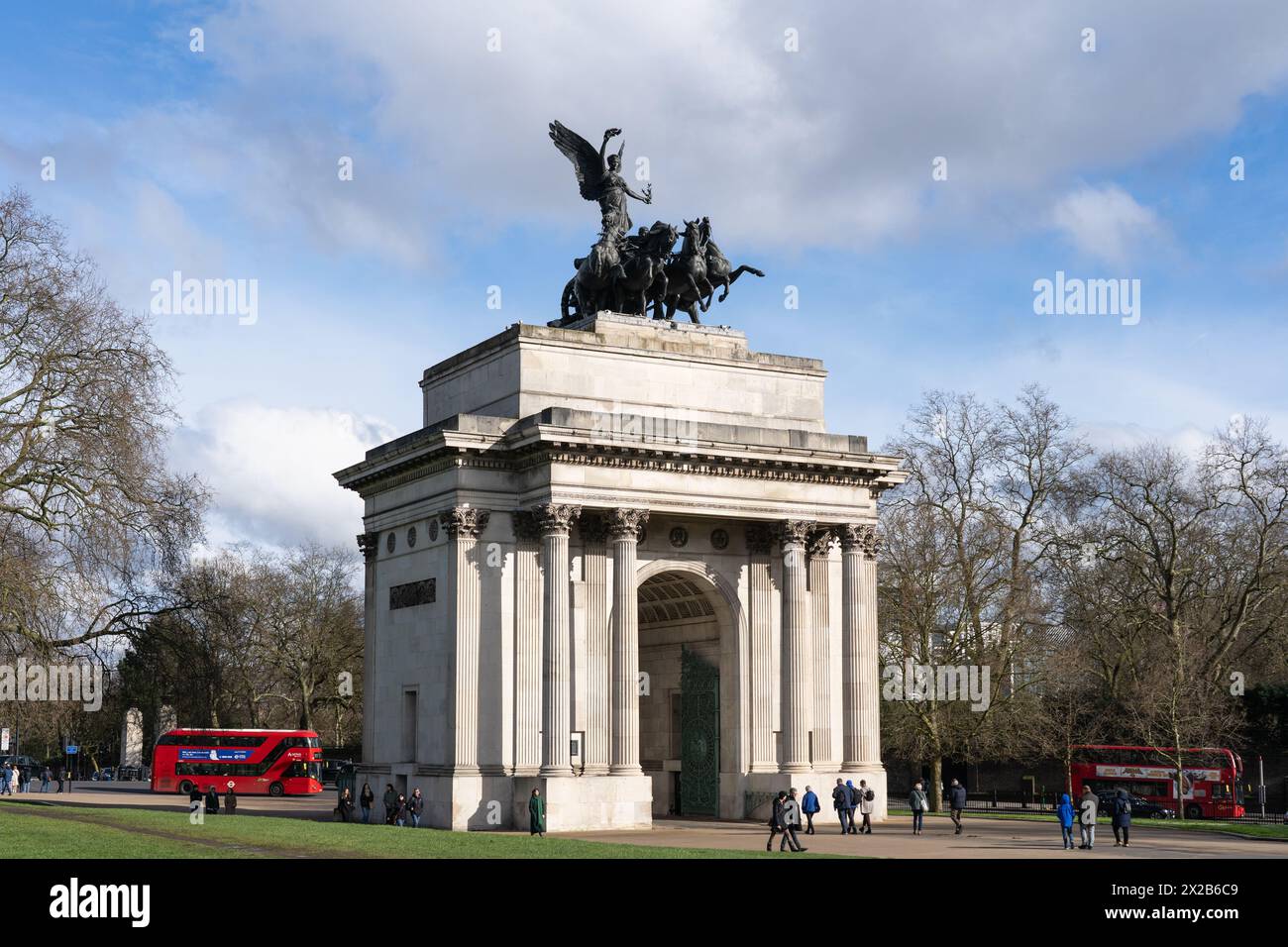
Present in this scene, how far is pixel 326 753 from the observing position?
107 m

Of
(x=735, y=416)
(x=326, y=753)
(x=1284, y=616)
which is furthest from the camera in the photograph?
A: (x=326, y=753)

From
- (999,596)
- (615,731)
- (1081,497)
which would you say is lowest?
(615,731)

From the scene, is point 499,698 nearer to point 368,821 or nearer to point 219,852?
point 368,821

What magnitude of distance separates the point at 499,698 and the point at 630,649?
13.6ft

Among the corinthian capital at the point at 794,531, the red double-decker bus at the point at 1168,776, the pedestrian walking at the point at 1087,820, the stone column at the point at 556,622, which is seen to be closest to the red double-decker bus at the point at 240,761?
the stone column at the point at 556,622

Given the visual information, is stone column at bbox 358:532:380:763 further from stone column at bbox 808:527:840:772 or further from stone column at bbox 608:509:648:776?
stone column at bbox 808:527:840:772

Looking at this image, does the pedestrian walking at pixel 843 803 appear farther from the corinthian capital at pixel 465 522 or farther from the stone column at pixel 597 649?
the corinthian capital at pixel 465 522

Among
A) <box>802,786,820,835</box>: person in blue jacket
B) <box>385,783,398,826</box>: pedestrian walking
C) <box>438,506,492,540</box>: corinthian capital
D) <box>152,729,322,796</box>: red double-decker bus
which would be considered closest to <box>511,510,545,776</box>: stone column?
<box>438,506,492,540</box>: corinthian capital

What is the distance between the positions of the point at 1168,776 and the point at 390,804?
37300 millimetres

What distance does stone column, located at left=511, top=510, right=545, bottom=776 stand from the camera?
50625 mm

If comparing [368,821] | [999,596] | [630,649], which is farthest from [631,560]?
[999,596]

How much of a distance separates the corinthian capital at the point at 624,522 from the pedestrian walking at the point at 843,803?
31.1 ft

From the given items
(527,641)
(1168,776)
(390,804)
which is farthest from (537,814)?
(1168,776)

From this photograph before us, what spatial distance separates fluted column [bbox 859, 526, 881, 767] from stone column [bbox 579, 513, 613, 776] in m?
8.79
